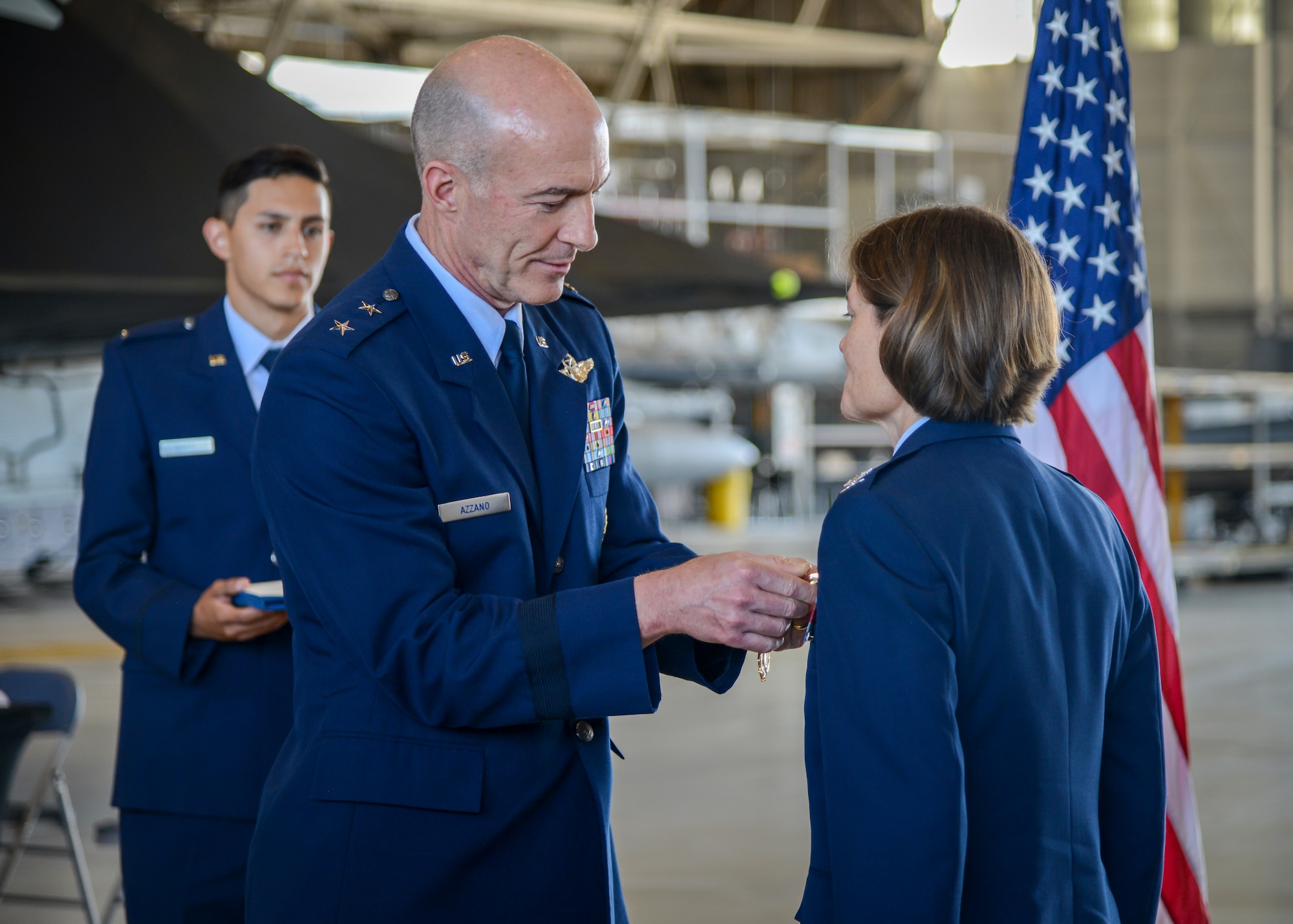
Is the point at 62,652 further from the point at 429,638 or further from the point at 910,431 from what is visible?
the point at 910,431

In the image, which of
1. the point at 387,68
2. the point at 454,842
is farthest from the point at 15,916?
the point at 387,68

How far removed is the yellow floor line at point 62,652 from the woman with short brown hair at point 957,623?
7.77 meters

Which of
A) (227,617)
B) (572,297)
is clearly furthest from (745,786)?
(572,297)

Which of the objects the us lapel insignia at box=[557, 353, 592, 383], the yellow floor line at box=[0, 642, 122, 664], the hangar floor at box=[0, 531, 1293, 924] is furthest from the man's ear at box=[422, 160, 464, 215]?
the yellow floor line at box=[0, 642, 122, 664]

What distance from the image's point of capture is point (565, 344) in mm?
1577

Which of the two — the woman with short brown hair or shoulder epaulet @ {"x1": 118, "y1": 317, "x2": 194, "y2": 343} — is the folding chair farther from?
the woman with short brown hair

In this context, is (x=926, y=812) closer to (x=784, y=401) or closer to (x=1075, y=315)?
(x=1075, y=315)

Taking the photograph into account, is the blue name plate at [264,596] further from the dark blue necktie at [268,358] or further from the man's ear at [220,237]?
the man's ear at [220,237]

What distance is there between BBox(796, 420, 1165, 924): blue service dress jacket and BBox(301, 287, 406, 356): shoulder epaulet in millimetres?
582

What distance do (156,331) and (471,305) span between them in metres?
0.99

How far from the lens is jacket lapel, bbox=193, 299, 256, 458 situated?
2029 millimetres

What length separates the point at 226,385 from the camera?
2.06 meters

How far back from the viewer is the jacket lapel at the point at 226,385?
2029 mm

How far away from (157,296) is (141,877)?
2.72 m
